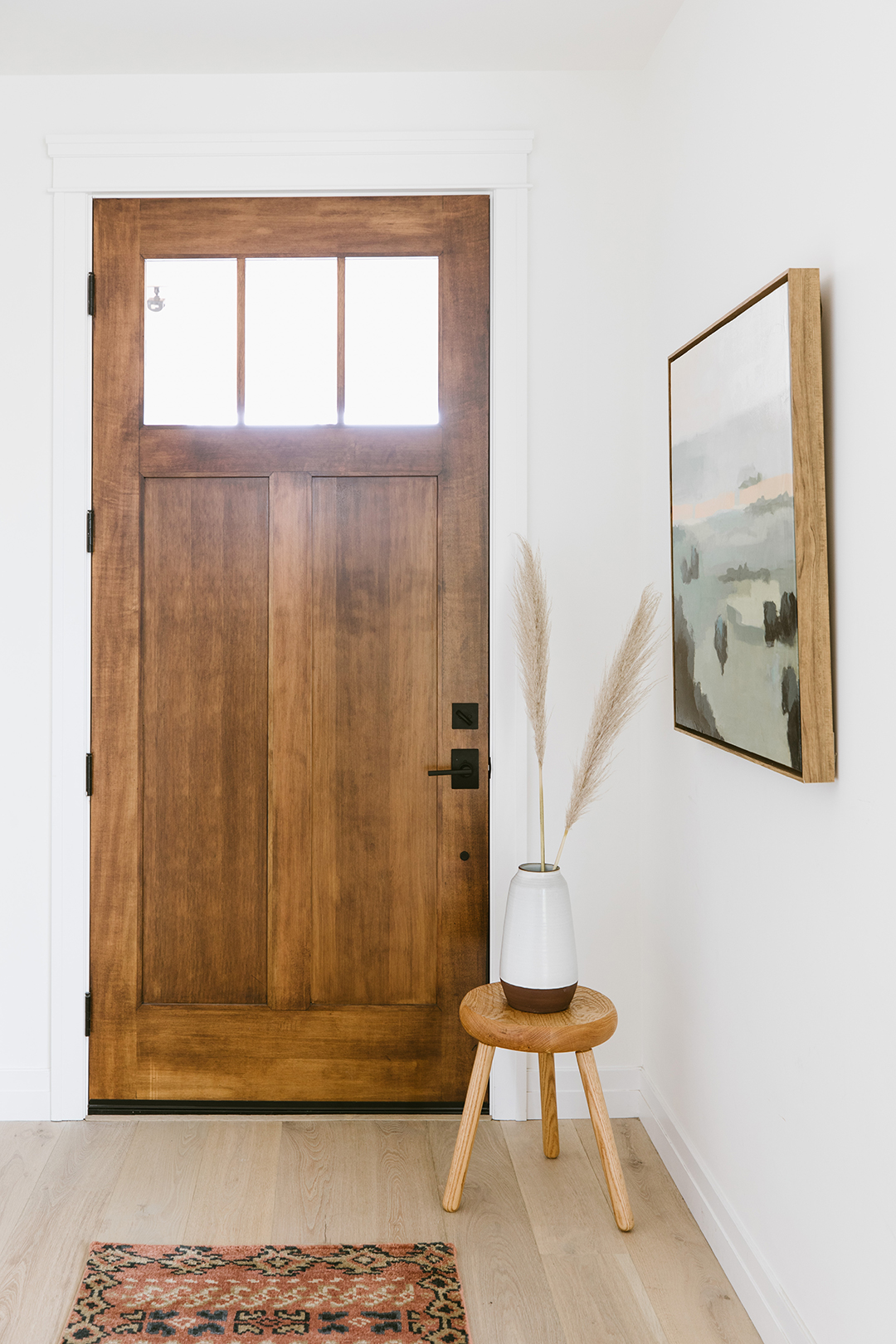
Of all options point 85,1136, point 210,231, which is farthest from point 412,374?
point 85,1136

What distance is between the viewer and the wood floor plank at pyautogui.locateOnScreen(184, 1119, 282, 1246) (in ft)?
6.39

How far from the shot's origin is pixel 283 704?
2.44 metres

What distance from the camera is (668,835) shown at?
89.4 inches

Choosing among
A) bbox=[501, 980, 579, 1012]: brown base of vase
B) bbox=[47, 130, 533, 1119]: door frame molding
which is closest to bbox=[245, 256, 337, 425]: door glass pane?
bbox=[47, 130, 533, 1119]: door frame molding

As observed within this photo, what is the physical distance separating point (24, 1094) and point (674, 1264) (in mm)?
1632

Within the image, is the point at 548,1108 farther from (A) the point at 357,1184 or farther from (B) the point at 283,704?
(B) the point at 283,704

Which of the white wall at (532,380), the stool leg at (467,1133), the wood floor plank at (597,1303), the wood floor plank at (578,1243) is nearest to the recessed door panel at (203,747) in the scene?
the white wall at (532,380)

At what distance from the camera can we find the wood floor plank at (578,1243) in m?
1.69

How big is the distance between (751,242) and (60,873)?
214 centimetres

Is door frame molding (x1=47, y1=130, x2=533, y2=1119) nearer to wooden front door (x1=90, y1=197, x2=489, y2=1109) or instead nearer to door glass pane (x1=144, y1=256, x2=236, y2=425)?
wooden front door (x1=90, y1=197, x2=489, y2=1109)

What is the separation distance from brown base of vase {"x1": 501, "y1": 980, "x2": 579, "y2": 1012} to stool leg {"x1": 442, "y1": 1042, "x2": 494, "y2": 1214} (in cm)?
11

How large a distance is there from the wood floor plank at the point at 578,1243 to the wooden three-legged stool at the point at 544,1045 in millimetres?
70

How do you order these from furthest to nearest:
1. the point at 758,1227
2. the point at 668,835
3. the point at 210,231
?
the point at 210,231
the point at 668,835
the point at 758,1227

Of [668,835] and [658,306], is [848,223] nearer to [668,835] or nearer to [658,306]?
[658,306]
